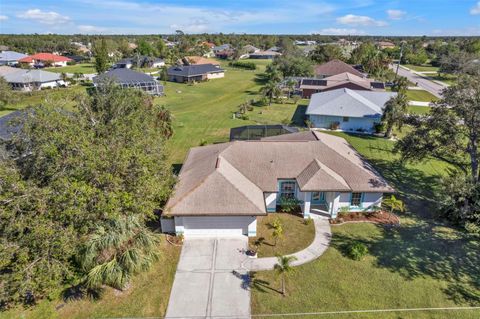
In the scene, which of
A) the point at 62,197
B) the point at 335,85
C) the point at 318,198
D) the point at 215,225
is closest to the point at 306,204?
the point at 318,198

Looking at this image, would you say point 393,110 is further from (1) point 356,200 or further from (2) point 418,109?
(1) point 356,200

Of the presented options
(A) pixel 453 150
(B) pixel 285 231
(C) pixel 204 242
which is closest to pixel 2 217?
(C) pixel 204 242

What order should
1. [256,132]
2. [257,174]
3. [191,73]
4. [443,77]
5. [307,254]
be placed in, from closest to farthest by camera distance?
[307,254]
[257,174]
[256,132]
[191,73]
[443,77]

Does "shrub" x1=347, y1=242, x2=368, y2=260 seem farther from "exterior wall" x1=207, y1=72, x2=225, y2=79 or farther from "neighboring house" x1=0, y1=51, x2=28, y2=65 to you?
"neighboring house" x1=0, y1=51, x2=28, y2=65

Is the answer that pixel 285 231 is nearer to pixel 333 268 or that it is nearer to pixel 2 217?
pixel 333 268

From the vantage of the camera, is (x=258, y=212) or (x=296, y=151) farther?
(x=296, y=151)

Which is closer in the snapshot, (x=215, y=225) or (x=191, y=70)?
(x=215, y=225)
